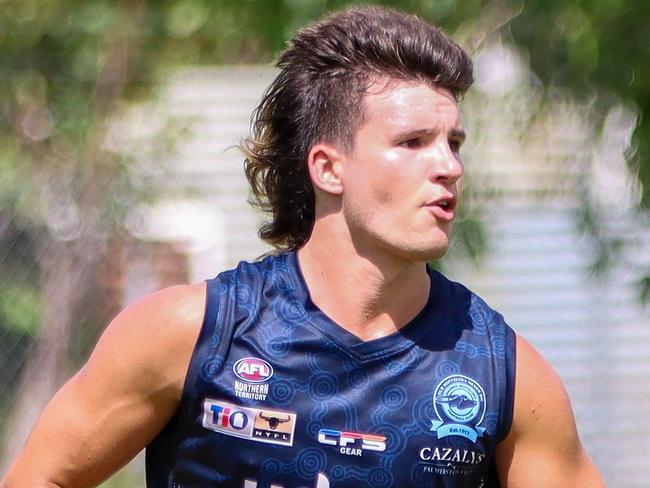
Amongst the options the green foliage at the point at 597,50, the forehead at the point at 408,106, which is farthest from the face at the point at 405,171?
the green foliage at the point at 597,50

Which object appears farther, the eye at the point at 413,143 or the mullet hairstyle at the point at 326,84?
the mullet hairstyle at the point at 326,84

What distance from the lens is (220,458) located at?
3.38 metres

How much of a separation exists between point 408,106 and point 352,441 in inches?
34.6

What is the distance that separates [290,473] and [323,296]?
0.50 metres

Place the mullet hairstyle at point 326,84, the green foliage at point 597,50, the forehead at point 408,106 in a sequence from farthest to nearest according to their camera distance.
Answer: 1. the green foliage at point 597,50
2. the mullet hairstyle at point 326,84
3. the forehead at point 408,106

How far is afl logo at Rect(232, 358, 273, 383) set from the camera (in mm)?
3381

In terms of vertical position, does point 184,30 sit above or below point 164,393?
above

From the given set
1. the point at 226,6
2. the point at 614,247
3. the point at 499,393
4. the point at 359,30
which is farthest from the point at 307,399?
the point at 614,247

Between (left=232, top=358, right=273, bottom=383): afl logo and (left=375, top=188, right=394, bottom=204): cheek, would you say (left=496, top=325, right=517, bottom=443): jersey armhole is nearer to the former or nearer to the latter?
(left=375, top=188, right=394, bottom=204): cheek

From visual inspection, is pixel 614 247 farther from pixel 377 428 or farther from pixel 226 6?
pixel 377 428

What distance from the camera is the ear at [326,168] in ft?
11.7

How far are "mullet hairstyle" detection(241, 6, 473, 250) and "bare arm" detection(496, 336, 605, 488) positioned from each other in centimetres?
79

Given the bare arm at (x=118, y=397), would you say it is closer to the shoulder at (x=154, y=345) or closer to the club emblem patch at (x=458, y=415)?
the shoulder at (x=154, y=345)

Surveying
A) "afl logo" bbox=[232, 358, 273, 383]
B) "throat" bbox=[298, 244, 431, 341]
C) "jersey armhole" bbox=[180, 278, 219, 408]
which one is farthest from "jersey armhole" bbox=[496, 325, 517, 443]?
"jersey armhole" bbox=[180, 278, 219, 408]
